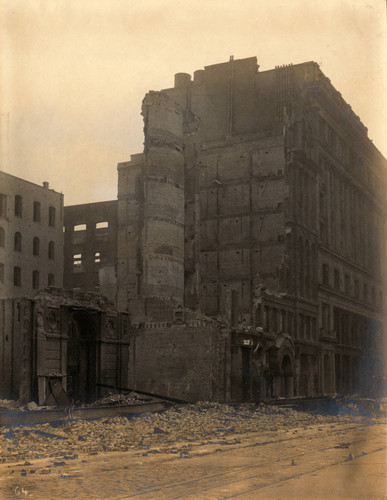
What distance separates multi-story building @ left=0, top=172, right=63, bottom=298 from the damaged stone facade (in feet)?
74.0

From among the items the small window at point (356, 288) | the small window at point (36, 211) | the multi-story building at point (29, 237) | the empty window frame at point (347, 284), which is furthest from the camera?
the small window at point (36, 211)

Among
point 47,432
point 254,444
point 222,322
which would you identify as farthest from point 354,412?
point 47,432

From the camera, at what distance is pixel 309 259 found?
51469mm

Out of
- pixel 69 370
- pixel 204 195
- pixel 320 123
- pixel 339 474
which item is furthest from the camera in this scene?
pixel 320 123

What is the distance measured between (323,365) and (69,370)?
2483 centimetres

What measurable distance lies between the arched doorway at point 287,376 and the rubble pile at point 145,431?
1401cm

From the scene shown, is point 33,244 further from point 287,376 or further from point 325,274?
point 287,376

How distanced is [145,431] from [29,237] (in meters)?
41.8

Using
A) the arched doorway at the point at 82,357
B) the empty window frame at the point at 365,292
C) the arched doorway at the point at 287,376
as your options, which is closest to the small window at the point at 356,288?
the empty window frame at the point at 365,292

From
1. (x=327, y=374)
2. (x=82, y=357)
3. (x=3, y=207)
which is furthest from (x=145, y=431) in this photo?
(x=3, y=207)

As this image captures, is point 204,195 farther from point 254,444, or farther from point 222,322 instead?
point 254,444

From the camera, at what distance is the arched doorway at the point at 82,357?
3288 cm

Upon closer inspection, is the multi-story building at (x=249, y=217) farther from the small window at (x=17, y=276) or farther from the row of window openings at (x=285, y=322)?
the small window at (x=17, y=276)

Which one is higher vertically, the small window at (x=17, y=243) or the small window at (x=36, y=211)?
the small window at (x=36, y=211)
